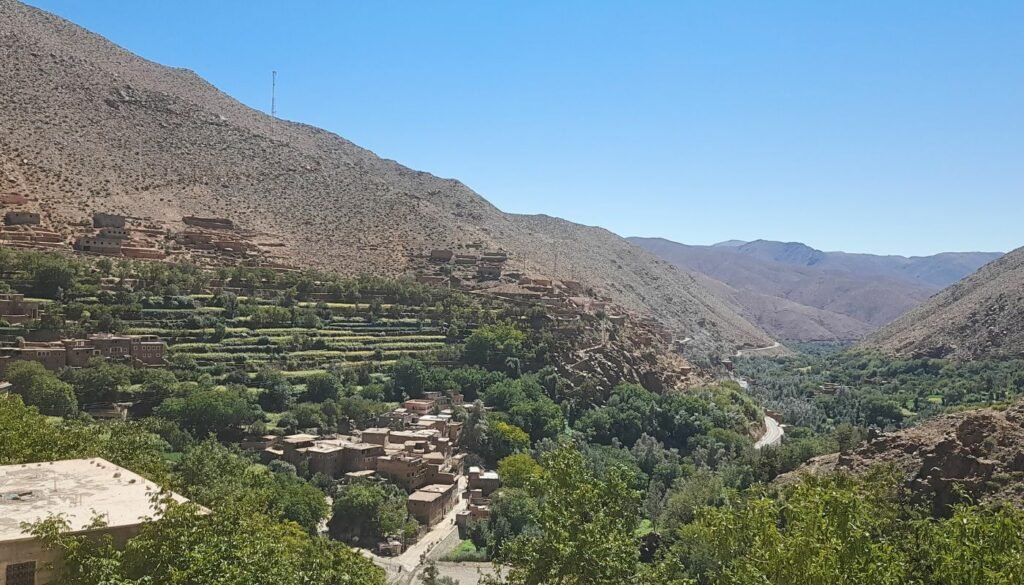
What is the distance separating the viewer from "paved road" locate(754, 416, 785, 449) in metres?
45.2

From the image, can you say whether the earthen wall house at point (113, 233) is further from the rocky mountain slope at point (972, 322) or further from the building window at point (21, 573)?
the rocky mountain slope at point (972, 322)

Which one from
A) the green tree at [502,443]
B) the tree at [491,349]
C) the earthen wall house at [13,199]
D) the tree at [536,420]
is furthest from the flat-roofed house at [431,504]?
the earthen wall house at [13,199]

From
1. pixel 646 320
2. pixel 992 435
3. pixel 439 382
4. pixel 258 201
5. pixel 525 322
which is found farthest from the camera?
pixel 646 320

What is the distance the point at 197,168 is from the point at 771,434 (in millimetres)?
53537

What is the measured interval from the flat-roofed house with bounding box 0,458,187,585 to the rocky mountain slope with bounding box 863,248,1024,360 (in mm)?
74268

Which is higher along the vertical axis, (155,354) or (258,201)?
(258,201)

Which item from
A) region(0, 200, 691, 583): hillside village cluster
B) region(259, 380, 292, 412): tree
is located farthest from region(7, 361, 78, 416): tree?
region(259, 380, 292, 412): tree

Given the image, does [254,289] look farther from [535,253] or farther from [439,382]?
[535,253]

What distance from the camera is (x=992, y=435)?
18.2 metres

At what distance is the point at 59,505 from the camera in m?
11.2

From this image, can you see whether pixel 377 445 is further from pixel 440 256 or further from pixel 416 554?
pixel 440 256

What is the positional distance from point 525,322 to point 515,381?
1087cm

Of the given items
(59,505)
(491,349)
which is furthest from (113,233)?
(59,505)

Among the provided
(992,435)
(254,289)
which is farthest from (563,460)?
(254,289)
